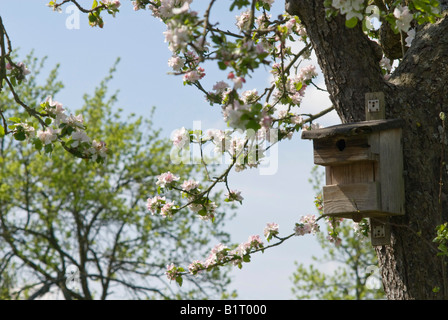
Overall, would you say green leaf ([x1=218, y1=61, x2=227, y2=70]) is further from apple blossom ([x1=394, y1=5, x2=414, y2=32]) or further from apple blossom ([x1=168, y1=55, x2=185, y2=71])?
apple blossom ([x1=168, y1=55, x2=185, y2=71])

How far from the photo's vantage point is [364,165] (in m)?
3.58

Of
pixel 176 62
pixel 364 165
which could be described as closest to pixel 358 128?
pixel 364 165

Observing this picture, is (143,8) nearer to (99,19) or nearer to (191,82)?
(99,19)

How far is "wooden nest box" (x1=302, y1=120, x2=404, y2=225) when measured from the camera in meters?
3.47

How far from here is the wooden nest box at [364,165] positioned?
3.47 m

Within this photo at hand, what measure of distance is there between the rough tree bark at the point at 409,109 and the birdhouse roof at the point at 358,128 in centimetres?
15

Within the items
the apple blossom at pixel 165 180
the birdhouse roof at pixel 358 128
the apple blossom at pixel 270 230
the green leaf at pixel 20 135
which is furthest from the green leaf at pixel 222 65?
the green leaf at pixel 20 135

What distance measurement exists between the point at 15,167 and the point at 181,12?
31.9 ft

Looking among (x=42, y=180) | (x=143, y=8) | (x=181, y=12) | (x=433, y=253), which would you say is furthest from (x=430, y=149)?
(x=42, y=180)

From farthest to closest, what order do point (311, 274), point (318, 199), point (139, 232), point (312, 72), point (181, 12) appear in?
point (311, 274) → point (139, 232) → point (318, 199) → point (312, 72) → point (181, 12)

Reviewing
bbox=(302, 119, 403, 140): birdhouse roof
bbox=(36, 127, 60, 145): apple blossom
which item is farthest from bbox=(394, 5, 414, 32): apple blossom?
bbox=(36, 127, 60, 145): apple blossom

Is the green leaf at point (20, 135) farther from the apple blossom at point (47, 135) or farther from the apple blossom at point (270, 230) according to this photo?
the apple blossom at point (270, 230)

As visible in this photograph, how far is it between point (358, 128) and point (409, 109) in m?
0.42

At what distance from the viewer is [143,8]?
15.4 feet
